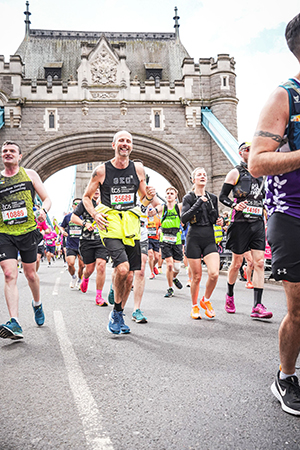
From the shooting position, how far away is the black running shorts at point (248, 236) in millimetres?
5680

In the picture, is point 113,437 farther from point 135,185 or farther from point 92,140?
point 92,140

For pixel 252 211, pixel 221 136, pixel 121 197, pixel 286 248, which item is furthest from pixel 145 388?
pixel 221 136

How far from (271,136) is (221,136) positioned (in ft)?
73.1

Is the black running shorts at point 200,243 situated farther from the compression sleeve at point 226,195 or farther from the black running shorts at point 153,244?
the black running shorts at point 153,244

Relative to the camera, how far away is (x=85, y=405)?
2562 mm

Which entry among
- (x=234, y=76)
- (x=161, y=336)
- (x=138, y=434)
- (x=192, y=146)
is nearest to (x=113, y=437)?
(x=138, y=434)

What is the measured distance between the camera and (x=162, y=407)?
2525 millimetres

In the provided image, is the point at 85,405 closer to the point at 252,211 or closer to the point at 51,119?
the point at 252,211

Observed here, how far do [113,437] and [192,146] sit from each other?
24.4 meters

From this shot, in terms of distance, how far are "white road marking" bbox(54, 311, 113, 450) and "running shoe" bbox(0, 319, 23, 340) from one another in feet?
1.49

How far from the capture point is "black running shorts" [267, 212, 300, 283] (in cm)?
240

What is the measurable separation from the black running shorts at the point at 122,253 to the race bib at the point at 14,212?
873 millimetres

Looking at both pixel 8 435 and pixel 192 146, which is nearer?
pixel 8 435

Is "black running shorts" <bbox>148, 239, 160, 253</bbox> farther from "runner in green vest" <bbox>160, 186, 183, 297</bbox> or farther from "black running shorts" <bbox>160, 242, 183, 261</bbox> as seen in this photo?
"black running shorts" <bbox>160, 242, 183, 261</bbox>
